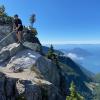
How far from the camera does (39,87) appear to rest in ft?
95.7

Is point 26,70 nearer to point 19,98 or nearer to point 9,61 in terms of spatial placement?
point 9,61

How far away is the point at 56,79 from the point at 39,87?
12.9 m

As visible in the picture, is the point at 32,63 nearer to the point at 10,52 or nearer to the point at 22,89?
the point at 10,52

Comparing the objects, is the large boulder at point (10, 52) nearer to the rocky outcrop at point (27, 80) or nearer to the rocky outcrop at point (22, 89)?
the rocky outcrop at point (27, 80)

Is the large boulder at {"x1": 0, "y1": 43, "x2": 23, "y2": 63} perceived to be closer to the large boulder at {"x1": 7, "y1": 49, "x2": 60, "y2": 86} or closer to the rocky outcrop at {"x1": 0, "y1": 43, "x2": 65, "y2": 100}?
the rocky outcrop at {"x1": 0, "y1": 43, "x2": 65, "y2": 100}

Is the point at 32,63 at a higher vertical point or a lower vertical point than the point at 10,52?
lower

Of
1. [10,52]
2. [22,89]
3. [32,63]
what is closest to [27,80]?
[22,89]

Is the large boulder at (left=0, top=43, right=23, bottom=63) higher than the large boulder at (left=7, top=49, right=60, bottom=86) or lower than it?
higher

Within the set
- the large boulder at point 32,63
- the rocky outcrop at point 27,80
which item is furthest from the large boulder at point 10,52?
the large boulder at point 32,63

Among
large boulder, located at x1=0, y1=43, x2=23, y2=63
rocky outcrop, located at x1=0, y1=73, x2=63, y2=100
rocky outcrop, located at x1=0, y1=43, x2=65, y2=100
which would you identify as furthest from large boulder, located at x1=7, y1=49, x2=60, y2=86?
rocky outcrop, located at x1=0, y1=73, x2=63, y2=100

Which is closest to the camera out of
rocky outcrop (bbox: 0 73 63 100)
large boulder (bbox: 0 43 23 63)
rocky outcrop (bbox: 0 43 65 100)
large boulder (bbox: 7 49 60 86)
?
rocky outcrop (bbox: 0 73 63 100)

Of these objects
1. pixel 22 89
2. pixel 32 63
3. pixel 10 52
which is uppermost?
pixel 10 52

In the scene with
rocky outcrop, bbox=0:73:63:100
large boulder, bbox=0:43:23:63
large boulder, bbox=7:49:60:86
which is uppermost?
large boulder, bbox=0:43:23:63

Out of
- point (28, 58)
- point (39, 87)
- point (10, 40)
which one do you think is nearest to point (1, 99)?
point (39, 87)
